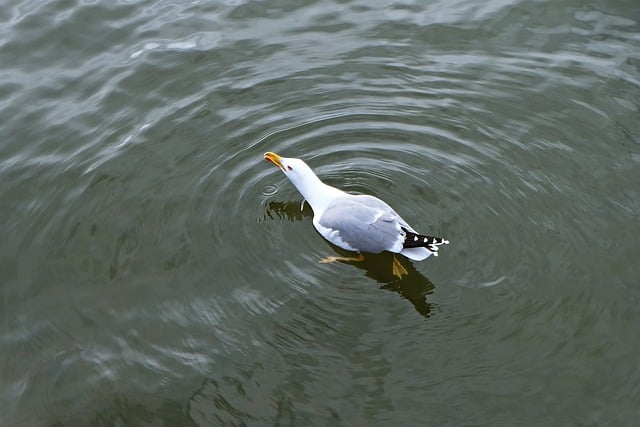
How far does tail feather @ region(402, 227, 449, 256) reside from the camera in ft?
20.7

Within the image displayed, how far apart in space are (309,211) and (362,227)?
946mm

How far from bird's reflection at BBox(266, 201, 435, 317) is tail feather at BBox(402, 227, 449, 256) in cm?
31

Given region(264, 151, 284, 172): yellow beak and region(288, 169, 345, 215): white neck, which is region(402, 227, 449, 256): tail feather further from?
region(264, 151, 284, 172): yellow beak

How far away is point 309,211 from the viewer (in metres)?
7.38

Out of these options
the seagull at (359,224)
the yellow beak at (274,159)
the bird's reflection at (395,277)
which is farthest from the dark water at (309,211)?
the yellow beak at (274,159)

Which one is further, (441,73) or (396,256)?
(441,73)

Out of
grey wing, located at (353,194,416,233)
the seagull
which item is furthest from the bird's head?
grey wing, located at (353,194,416,233)

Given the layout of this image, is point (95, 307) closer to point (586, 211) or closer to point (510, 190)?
point (510, 190)

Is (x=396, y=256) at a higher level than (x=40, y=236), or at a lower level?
lower

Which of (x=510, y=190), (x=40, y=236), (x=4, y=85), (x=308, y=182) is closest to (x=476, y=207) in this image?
(x=510, y=190)

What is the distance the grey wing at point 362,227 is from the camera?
650cm

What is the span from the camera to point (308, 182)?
7051 mm

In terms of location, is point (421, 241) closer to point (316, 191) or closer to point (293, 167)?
point (316, 191)

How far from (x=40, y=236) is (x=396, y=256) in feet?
10.7
